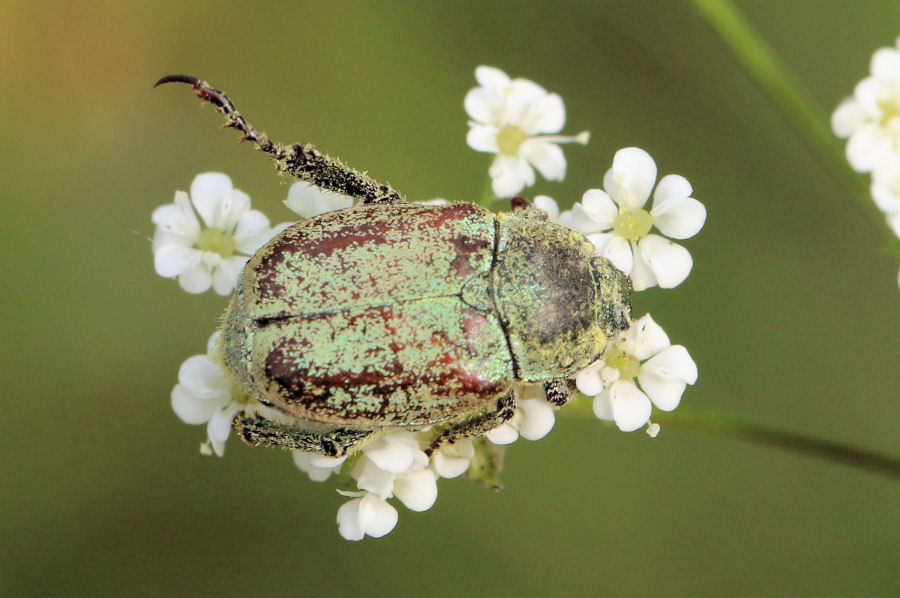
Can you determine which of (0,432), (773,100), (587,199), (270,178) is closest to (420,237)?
(587,199)

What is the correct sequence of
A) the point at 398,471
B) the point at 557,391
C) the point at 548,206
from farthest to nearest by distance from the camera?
the point at 548,206
the point at 557,391
the point at 398,471

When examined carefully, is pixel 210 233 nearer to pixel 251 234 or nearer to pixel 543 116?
pixel 251 234

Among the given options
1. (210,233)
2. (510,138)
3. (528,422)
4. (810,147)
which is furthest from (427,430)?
(810,147)

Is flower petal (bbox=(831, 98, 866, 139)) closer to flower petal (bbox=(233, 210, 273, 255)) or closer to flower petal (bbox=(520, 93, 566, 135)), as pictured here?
flower petal (bbox=(520, 93, 566, 135))

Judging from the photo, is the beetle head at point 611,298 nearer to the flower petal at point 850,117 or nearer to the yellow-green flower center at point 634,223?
the yellow-green flower center at point 634,223

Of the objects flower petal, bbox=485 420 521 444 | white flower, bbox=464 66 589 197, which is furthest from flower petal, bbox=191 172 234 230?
flower petal, bbox=485 420 521 444

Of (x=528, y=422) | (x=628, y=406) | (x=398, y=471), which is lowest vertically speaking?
(x=398, y=471)

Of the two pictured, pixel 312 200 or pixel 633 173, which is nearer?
pixel 633 173
